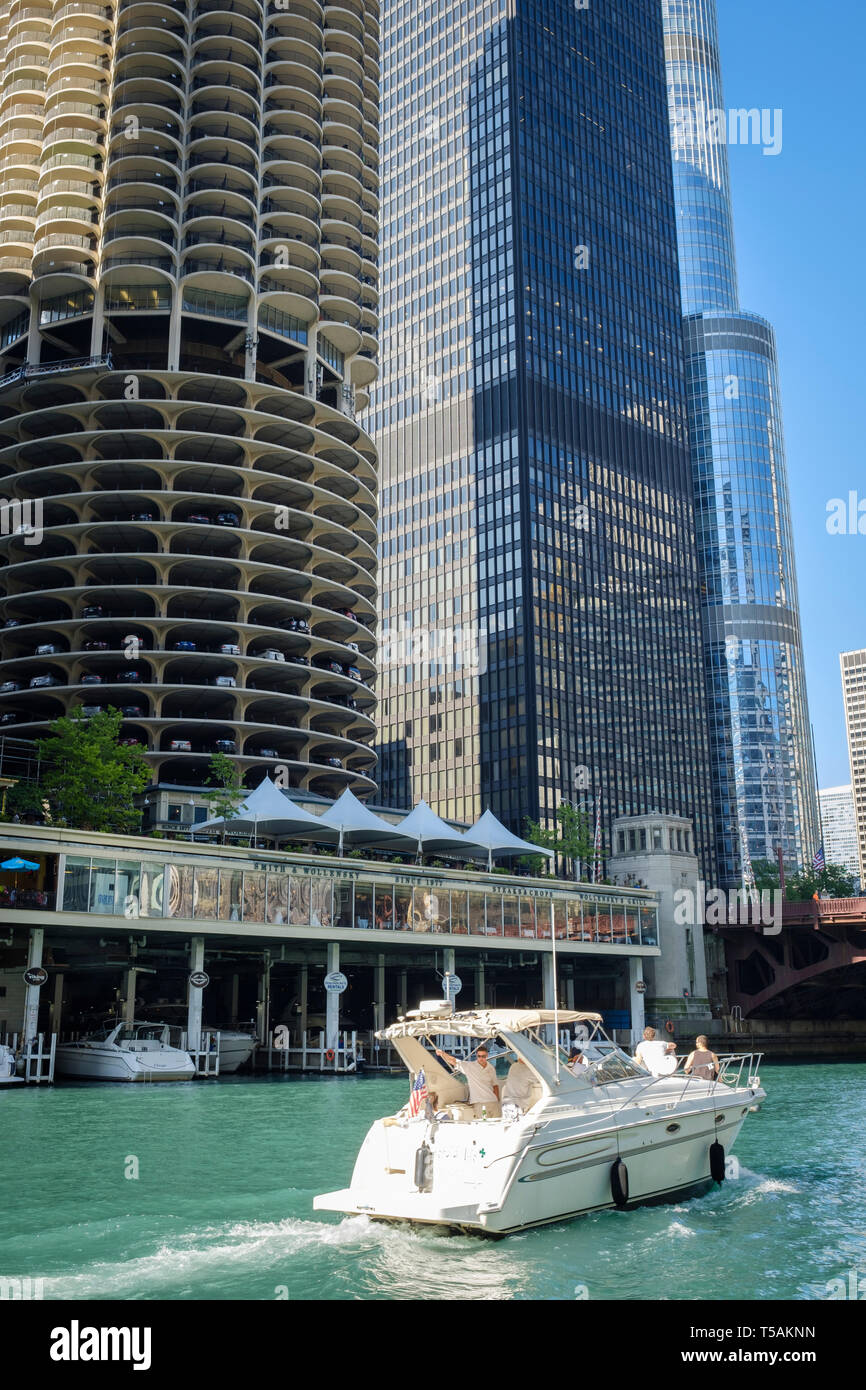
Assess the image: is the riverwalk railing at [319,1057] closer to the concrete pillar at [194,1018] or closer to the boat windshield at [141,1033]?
the concrete pillar at [194,1018]

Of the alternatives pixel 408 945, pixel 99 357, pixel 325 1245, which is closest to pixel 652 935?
pixel 408 945

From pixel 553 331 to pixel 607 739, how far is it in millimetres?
56011

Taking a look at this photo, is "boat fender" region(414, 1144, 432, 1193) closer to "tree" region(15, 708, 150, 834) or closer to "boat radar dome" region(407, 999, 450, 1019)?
"boat radar dome" region(407, 999, 450, 1019)

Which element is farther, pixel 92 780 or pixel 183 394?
pixel 183 394

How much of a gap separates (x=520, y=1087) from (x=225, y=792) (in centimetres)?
6082

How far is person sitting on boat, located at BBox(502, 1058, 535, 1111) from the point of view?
2344cm

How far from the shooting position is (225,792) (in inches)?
3246

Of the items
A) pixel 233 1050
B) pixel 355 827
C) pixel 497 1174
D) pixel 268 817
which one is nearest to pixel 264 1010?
pixel 233 1050

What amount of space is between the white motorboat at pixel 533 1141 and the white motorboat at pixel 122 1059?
33.9 metres

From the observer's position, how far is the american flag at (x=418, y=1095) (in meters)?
22.6

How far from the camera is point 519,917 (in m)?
86.1

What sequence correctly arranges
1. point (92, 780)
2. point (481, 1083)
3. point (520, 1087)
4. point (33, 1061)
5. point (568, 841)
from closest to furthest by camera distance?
point (520, 1087) → point (481, 1083) → point (33, 1061) → point (92, 780) → point (568, 841)

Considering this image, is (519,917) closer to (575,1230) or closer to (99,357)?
(99,357)

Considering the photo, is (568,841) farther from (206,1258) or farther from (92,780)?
(206,1258)
